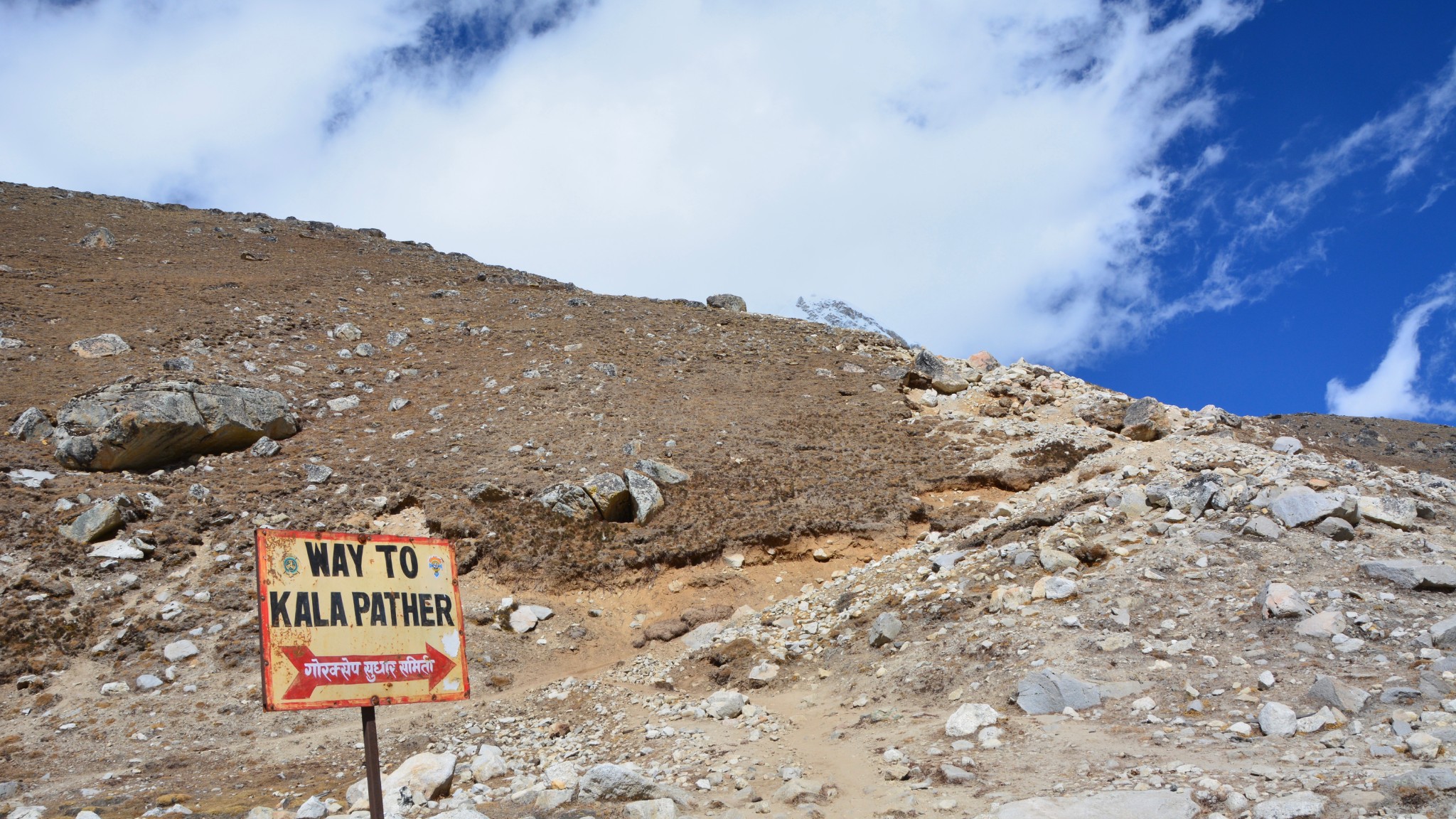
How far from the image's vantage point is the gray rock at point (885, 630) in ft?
39.0

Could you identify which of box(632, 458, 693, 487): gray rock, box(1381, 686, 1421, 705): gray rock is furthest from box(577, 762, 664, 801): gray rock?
box(632, 458, 693, 487): gray rock

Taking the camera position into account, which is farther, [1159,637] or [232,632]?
[232,632]

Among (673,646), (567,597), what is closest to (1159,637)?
(673,646)

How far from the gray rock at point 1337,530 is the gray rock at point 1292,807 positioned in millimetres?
6438

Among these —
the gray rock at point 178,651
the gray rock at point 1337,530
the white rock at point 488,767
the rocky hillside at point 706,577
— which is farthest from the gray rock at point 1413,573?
the gray rock at point 178,651

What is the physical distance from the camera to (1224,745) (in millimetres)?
7227

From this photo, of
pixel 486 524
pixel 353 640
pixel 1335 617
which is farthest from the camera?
pixel 486 524

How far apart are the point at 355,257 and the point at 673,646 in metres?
33.5

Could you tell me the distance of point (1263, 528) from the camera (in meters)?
11.2

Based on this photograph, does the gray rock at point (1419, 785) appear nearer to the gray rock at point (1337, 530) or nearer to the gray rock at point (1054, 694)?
the gray rock at point (1054, 694)

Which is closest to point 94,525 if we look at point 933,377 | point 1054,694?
point 1054,694

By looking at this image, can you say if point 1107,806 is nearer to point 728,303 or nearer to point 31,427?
point 31,427

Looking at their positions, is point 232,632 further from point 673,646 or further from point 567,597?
point 673,646

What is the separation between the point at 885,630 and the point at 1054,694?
3.30 meters
